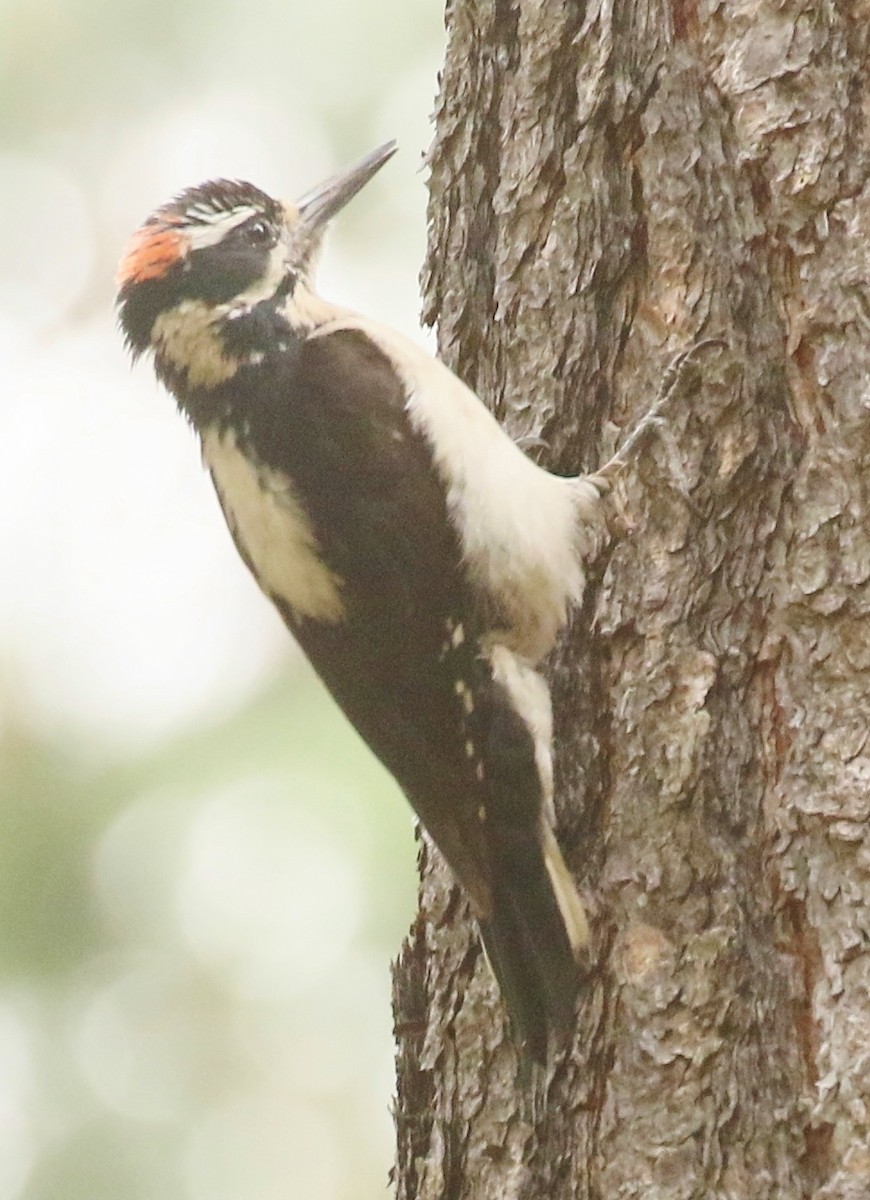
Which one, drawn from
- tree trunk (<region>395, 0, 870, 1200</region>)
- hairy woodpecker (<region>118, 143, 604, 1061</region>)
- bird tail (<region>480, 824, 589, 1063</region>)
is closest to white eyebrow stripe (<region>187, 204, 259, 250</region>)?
hairy woodpecker (<region>118, 143, 604, 1061</region>)

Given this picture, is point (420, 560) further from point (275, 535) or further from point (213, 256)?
point (213, 256)

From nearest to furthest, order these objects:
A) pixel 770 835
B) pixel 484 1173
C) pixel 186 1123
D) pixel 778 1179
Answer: pixel 778 1179, pixel 770 835, pixel 484 1173, pixel 186 1123

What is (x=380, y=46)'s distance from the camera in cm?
345

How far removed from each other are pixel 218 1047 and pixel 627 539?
2.20 m

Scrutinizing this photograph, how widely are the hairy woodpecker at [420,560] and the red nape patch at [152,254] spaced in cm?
24

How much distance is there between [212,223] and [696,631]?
3.67 ft

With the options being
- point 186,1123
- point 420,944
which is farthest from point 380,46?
point 186,1123

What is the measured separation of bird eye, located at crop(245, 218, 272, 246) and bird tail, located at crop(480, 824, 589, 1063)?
1.11 meters

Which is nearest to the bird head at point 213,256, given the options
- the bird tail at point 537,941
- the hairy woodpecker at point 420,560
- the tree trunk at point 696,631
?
the hairy woodpecker at point 420,560

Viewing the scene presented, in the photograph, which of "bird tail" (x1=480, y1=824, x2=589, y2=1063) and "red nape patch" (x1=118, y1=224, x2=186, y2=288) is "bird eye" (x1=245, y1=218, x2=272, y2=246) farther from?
"bird tail" (x1=480, y1=824, x2=589, y2=1063)

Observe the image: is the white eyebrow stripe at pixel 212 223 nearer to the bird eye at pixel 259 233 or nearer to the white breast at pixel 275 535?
the bird eye at pixel 259 233

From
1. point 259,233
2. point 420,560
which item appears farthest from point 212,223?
point 420,560

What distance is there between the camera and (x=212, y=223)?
232 cm

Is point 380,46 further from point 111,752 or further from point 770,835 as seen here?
point 770,835
